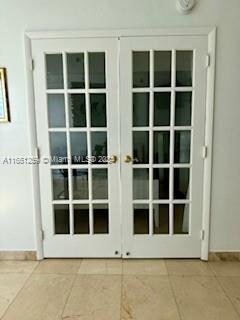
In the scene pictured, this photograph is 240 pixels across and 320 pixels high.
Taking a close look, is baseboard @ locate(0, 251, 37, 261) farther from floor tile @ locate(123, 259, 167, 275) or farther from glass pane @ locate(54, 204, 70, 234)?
floor tile @ locate(123, 259, 167, 275)

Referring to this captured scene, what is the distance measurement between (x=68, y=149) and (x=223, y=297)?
1.79 meters

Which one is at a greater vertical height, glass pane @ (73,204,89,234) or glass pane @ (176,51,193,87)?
glass pane @ (176,51,193,87)

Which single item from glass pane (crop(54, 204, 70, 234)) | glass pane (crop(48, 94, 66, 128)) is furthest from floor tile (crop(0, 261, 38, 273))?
glass pane (crop(48, 94, 66, 128))

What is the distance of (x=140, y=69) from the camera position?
2398mm

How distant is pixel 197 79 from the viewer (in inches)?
93.4

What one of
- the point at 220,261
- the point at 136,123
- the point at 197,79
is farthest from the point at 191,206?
the point at 197,79

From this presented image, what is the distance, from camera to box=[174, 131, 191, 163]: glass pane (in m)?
2.47

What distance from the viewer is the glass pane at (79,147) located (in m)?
2.50

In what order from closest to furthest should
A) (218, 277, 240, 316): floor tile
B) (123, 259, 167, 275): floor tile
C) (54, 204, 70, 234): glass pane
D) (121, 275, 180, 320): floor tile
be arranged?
(121, 275, 180, 320): floor tile → (218, 277, 240, 316): floor tile → (123, 259, 167, 275): floor tile → (54, 204, 70, 234): glass pane

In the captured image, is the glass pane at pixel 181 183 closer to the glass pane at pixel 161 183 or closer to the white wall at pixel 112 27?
the glass pane at pixel 161 183

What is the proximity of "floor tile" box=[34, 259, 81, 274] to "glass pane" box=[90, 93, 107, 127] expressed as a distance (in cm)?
134

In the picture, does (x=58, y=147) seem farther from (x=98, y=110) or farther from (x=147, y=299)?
(x=147, y=299)

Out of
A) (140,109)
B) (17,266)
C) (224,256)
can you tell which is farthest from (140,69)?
(17,266)

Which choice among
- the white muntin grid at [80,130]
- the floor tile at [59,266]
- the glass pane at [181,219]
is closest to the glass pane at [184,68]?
the white muntin grid at [80,130]
